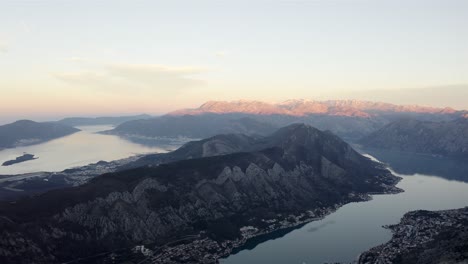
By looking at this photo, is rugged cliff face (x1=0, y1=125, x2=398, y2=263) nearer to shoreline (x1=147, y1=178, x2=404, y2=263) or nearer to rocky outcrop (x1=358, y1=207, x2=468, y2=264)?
shoreline (x1=147, y1=178, x2=404, y2=263)

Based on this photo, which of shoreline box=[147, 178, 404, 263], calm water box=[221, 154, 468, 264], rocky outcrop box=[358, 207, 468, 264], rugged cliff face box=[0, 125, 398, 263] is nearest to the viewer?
rocky outcrop box=[358, 207, 468, 264]

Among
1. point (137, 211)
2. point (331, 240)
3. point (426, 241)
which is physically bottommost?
point (331, 240)

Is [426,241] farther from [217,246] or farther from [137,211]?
[137,211]

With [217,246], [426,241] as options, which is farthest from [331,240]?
[217,246]

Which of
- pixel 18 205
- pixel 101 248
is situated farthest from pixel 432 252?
pixel 18 205

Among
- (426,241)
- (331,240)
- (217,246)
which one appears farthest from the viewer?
(331,240)

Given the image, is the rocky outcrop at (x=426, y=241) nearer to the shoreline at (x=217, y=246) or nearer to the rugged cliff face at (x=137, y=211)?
the shoreline at (x=217, y=246)

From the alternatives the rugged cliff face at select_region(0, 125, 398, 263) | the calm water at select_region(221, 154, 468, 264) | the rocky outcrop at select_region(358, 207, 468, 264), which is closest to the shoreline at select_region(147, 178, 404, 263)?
the calm water at select_region(221, 154, 468, 264)

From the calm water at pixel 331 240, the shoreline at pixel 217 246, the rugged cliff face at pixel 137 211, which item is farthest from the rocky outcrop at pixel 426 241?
the rugged cliff face at pixel 137 211

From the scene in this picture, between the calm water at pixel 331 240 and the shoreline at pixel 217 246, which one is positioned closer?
the shoreline at pixel 217 246

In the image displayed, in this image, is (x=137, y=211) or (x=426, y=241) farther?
(x=137, y=211)
